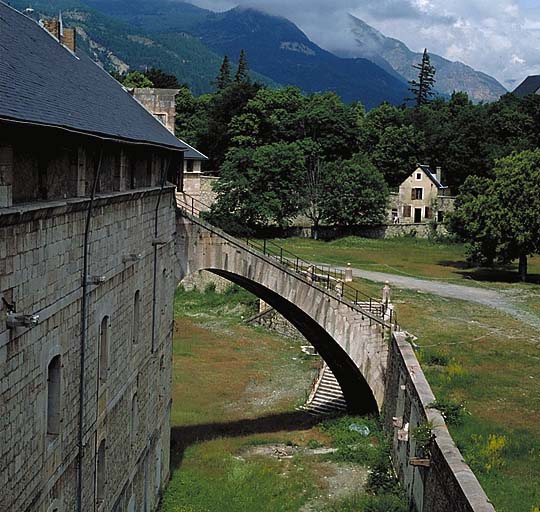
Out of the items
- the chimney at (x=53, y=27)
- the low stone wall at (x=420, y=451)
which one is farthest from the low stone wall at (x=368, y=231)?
the chimney at (x=53, y=27)

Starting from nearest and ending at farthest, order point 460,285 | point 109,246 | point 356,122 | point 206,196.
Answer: point 109,246 → point 460,285 → point 206,196 → point 356,122

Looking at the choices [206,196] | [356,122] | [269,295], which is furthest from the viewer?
[356,122]

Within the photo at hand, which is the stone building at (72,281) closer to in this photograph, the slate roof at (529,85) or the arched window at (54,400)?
the arched window at (54,400)

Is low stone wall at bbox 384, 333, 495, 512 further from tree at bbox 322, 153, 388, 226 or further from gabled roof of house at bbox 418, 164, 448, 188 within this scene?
gabled roof of house at bbox 418, 164, 448, 188

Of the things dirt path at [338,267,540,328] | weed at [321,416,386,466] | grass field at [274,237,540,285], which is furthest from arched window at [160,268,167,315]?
grass field at [274,237,540,285]

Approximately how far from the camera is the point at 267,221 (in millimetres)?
69375

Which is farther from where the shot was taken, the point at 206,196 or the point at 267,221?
the point at 206,196

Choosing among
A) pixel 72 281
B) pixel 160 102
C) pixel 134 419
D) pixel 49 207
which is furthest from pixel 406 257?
pixel 49 207

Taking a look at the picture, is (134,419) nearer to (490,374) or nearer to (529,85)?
(490,374)

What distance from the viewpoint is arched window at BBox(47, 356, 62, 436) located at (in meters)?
12.3

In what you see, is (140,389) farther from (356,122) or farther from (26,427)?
(356,122)

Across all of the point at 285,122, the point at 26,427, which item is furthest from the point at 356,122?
the point at 26,427

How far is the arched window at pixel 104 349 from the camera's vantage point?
1532cm

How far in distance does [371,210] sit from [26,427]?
62104 mm
